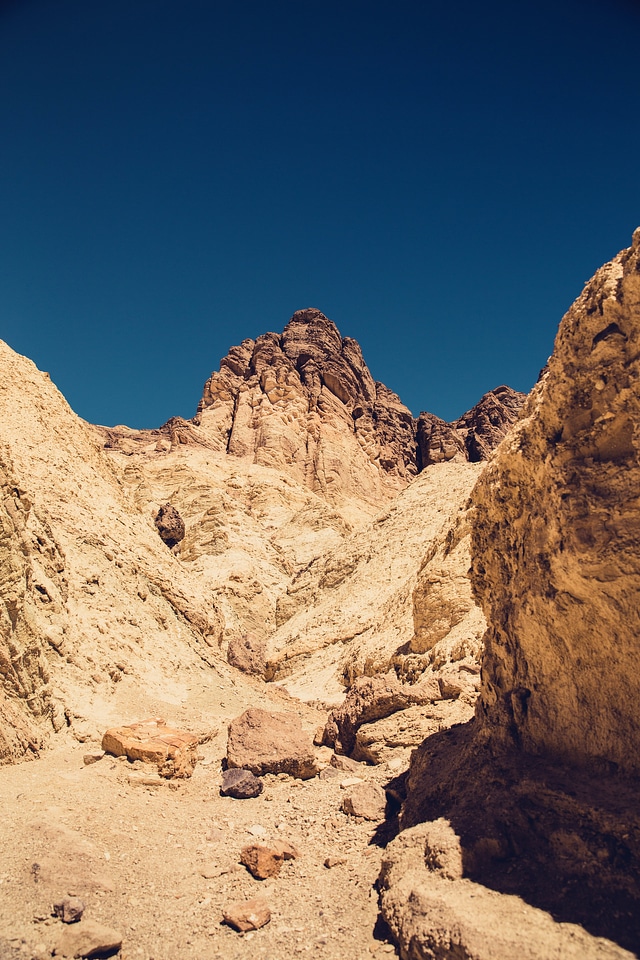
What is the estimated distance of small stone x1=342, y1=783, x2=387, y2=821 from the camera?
5996 mm

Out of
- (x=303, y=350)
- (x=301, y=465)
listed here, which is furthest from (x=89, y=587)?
(x=303, y=350)

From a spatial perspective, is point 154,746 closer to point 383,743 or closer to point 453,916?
point 383,743

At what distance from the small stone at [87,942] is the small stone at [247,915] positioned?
31.9 inches

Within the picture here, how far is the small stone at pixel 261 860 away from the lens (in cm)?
491

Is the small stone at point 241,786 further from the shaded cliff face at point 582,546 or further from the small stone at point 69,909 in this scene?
the shaded cliff face at point 582,546

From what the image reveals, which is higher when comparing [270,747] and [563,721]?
[563,721]

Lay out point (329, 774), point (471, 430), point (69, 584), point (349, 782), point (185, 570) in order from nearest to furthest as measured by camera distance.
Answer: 1. point (349, 782)
2. point (329, 774)
3. point (69, 584)
4. point (185, 570)
5. point (471, 430)

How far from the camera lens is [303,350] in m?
67.8

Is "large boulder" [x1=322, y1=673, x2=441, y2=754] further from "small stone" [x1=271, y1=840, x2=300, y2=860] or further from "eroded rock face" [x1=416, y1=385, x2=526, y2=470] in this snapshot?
"eroded rock face" [x1=416, y1=385, x2=526, y2=470]

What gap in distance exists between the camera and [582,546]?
394 cm

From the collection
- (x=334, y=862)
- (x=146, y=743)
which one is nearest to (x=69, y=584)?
(x=146, y=743)

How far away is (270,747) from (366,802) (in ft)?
6.89

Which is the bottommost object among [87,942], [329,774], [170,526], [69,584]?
[87,942]

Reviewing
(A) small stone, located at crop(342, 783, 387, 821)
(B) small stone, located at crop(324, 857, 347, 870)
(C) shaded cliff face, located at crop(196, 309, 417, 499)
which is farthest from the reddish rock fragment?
(C) shaded cliff face, located at crop(196, 309, 417, 499)
